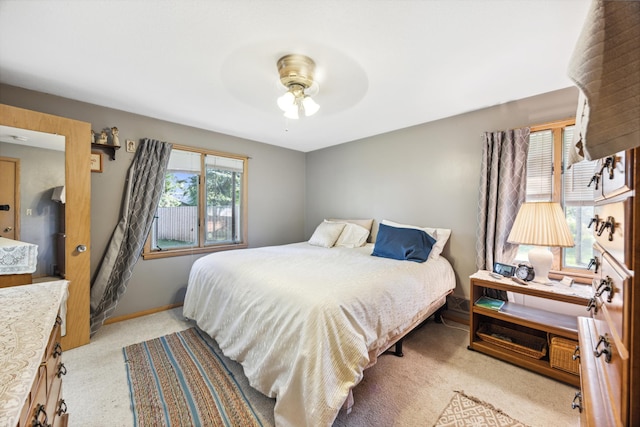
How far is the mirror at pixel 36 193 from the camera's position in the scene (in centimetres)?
189

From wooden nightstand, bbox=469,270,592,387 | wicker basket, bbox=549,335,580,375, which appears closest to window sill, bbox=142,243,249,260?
wooden nightstand, bbox=469,270,592,387

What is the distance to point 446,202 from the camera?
2.89 meters

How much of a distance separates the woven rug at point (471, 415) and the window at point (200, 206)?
3.03 m

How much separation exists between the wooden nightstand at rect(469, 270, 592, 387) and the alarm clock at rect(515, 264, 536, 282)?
66mm

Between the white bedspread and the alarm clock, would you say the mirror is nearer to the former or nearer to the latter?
the white bedspread

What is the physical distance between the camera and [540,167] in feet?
7.68

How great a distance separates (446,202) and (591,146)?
8.43 ft

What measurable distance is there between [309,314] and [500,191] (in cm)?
220

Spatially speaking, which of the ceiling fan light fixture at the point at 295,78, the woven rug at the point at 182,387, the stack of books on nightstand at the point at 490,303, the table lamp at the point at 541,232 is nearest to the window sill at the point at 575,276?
the table lamp at the point at 541,232

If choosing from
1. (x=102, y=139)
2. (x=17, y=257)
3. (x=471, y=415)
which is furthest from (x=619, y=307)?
(x=102, y=139)

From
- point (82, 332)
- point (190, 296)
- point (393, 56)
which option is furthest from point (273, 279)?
point (82, 332)

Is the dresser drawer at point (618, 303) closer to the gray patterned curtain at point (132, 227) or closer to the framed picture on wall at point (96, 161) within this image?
the gray patterned curtain at point (132, 227)

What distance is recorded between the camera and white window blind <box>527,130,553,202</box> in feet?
7.53

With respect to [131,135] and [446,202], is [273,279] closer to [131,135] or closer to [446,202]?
[446,202]
